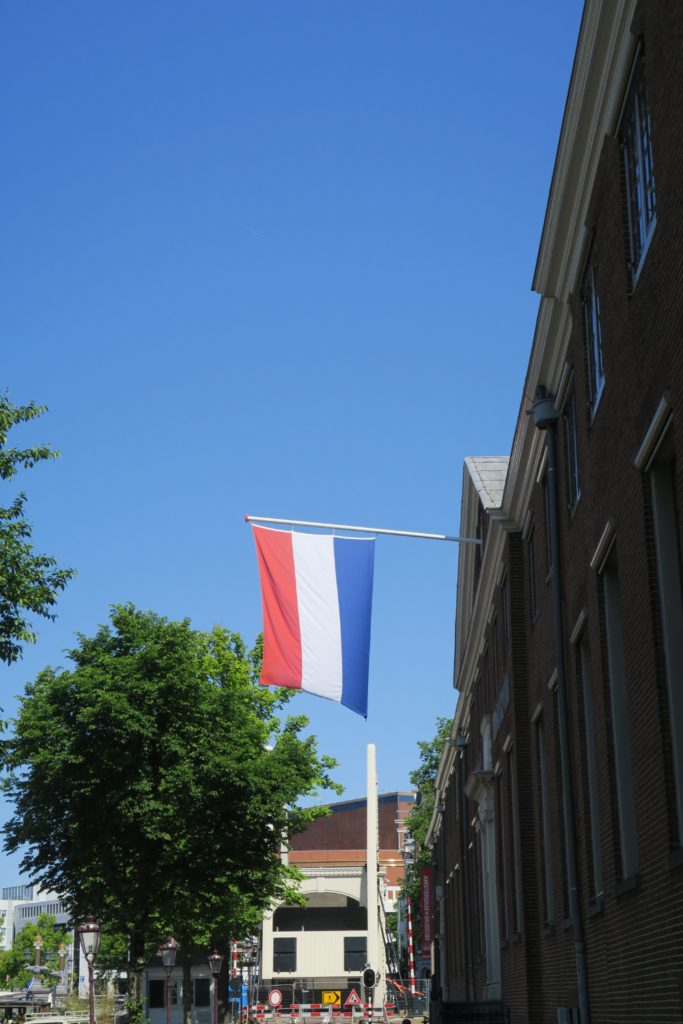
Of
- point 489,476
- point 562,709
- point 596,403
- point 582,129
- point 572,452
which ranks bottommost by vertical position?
point 562,709

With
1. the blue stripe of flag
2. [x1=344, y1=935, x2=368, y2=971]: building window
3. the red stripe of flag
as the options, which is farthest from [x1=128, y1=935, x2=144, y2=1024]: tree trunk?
[x1=344, y1=935, x2=368, y2=971]: building window

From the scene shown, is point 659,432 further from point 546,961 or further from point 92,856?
point 92,856

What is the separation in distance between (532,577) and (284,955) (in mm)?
72512

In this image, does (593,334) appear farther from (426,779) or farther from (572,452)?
(426,779)

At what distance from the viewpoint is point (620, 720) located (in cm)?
1268

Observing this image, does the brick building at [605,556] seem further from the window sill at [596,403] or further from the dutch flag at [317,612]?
the dutch flag at [317,612]

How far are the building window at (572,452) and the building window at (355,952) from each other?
77.5 metres

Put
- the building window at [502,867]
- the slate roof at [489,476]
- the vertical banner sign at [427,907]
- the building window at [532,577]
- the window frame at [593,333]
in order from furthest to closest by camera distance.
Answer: the vertical banner sign at [427,907] → the slate roof at [489,476] → the building window at [502,867] → the building window at [532,577] → the window frame at [593,333]

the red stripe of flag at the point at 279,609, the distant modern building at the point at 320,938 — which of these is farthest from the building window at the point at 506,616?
the distant modern building at the point at 320,938

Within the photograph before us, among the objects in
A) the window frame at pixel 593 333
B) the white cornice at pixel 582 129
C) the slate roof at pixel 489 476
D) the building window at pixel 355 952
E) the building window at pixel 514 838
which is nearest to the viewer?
the white cornice at pixel 582 129

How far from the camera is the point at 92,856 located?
118ft

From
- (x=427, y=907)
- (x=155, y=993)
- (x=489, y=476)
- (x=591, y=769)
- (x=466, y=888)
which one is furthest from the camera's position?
(x=155, y=993)

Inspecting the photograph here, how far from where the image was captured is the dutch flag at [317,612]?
730 inches

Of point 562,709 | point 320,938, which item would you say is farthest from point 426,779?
point 562,709
